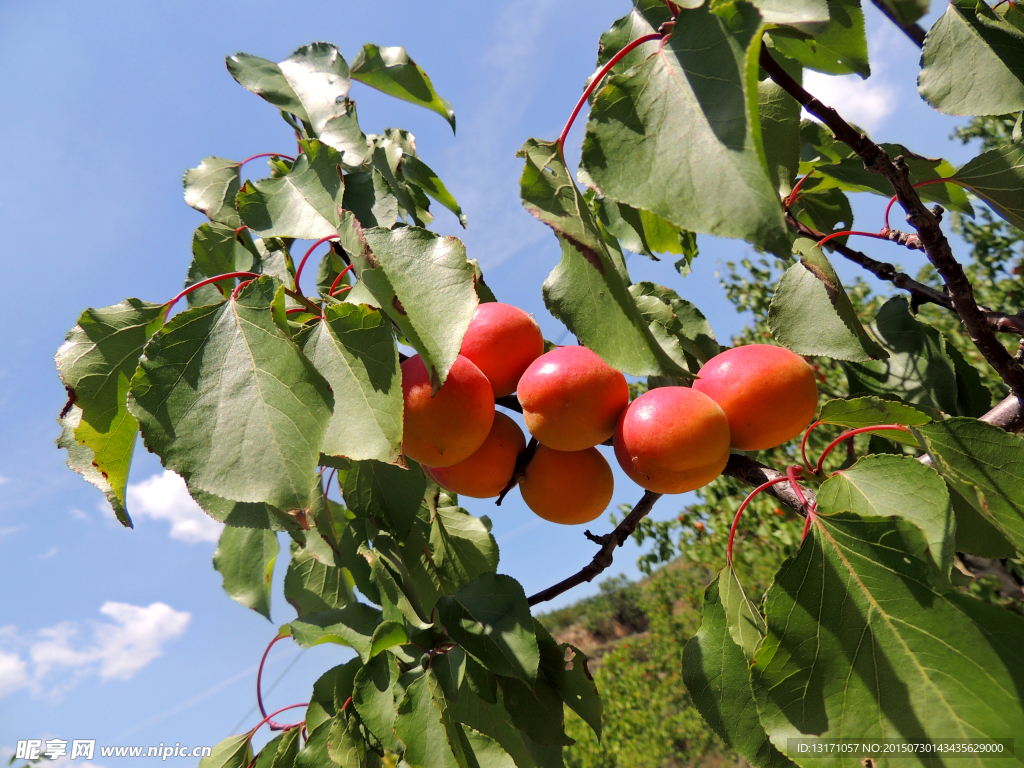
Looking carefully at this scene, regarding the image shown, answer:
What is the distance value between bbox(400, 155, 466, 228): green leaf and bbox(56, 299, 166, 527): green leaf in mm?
443

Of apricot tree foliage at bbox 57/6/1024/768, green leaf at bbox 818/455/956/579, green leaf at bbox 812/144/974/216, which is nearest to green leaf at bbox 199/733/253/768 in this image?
apricot tree foliage at bbox 57/6/1024/768

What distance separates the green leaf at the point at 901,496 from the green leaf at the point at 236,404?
1.53 feet

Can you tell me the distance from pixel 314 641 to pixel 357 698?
0.12 metres

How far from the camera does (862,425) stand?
63 cm

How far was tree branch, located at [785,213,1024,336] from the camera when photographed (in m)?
0.76

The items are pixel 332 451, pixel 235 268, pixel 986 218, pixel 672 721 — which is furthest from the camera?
pixel 672 721

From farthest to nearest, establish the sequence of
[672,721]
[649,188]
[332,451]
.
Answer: [672,721] → [332,451] → [649,188]

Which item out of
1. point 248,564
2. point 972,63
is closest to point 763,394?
point 972,63

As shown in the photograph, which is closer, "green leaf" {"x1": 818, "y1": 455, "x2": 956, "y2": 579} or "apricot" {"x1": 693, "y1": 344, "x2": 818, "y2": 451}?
"green leaf" {"x1": 818, "y1": 455, "x2": 956, "y2": 579}

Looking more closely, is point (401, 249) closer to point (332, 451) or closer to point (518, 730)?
point (332, 451)

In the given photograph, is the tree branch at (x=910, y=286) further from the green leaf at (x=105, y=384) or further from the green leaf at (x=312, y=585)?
the green leaf at (x=312, y=585)

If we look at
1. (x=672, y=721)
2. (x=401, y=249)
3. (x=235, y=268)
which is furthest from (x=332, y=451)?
(x=672, y=721)

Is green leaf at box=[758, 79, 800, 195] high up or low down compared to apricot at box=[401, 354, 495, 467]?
up

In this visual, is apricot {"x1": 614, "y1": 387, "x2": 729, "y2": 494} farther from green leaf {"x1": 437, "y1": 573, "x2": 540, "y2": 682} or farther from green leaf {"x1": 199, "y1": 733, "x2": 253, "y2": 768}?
green leaf {"x1": 199, "y1": 733, "x2": 253, "y2": 768}
